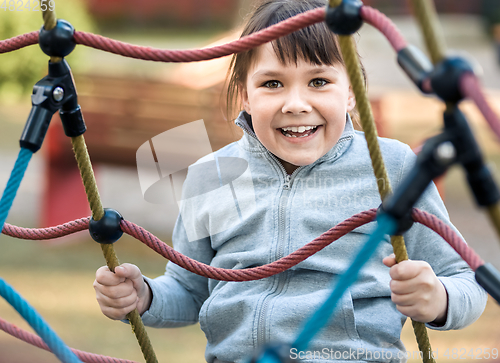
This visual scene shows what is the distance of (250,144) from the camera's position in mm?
789

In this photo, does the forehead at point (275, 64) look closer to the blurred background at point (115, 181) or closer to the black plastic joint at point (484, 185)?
the blurred background at point (115, 181)

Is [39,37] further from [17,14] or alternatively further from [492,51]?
[492,51]

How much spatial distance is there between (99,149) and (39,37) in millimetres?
1401

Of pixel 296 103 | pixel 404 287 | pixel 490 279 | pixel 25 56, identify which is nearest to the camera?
pixel 490 279

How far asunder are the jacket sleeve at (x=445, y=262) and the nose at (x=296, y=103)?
0.15m

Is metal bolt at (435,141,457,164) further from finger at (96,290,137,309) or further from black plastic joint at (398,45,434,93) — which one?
finger at (96,290,137,309)

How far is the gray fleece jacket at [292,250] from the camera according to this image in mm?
668

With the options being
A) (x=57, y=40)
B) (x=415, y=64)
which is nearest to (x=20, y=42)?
(x=57, y=40)

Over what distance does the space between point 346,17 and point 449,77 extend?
0.14 metres

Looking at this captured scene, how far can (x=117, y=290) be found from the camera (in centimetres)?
69

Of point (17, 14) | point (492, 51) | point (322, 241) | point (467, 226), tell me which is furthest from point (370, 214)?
point (492, 51)

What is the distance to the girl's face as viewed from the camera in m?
0.68

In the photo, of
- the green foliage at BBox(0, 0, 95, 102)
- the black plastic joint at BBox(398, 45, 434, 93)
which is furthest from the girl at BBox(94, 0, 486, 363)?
the green foliage at BBox(0, 0, 95, 102)

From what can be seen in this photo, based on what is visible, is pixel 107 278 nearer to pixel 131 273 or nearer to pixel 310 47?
pixel 131 273
